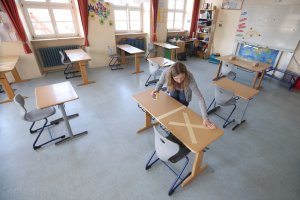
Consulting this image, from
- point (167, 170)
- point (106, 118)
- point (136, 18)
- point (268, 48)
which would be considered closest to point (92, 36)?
point (136, 18)

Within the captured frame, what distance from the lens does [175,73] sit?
196 cm

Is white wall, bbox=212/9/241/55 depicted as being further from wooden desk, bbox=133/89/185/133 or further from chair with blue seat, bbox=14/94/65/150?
chair with blue seat, bbox=14/94/65/150

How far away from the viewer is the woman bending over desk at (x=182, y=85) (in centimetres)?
194

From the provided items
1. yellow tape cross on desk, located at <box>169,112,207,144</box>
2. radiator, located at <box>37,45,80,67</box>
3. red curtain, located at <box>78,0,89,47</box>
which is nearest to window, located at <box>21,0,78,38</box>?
radiator, located at <box>37,45,80,67</box>

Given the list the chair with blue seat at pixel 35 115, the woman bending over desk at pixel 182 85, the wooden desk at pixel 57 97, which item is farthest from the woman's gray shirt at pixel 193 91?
the chair with blue seat at pixel 35 115

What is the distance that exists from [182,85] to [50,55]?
15.9ft

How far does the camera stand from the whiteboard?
184 inches

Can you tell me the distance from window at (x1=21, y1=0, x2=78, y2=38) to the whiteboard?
20.0 feet

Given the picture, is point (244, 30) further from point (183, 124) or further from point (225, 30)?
point (183, 124)

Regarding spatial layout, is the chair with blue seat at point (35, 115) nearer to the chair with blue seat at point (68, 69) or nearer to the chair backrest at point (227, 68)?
the chair with blue seat at point (68, 69)

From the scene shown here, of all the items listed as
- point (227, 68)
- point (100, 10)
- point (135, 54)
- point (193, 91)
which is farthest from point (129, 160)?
point (100, 10)

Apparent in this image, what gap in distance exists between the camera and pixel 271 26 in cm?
514

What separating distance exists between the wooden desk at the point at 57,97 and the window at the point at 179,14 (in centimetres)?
634

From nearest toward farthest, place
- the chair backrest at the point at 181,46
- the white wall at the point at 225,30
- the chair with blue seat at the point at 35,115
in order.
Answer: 1. the chair with blue seat at the point at 35,115
2. the white wall at the point at 225,30
3. the chair backrest at the point at 181,46
